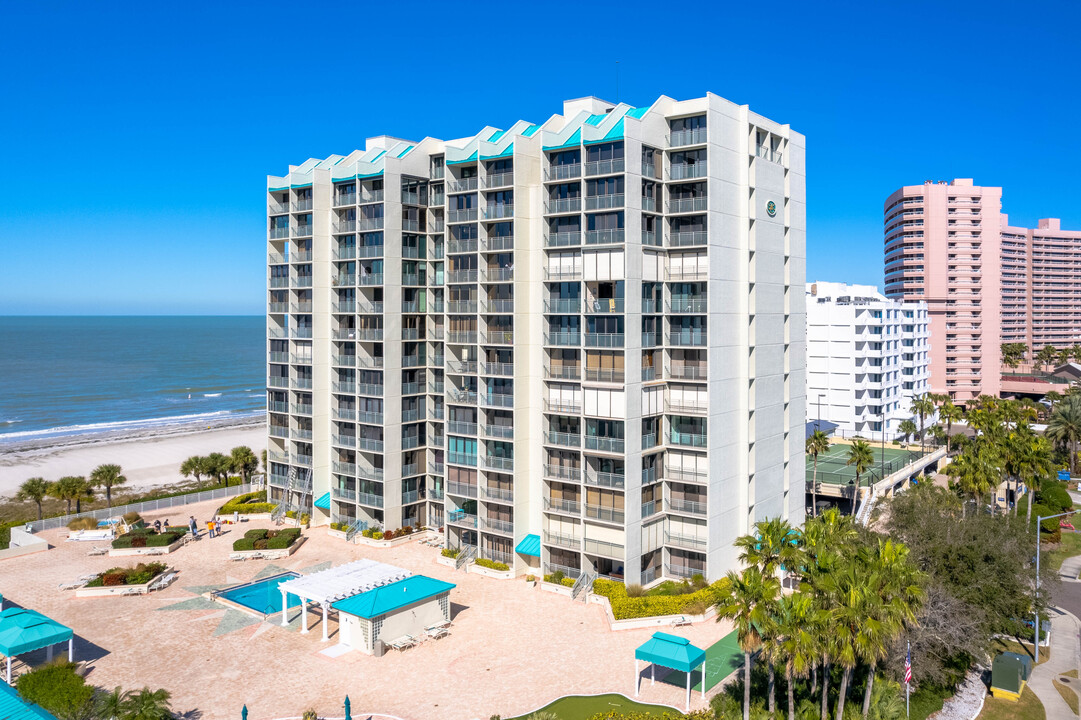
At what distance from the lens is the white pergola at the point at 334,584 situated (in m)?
38.8

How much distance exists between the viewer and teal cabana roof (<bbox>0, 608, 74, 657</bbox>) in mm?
32250

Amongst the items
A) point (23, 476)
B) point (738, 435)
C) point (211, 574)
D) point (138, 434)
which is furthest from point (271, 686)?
point (138, 434)

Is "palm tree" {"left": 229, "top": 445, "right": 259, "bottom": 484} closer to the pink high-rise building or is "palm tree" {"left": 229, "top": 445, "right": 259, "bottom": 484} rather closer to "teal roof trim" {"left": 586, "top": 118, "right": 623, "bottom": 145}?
"teal roof trim" {"left": 586, "top": 118, "right": 623, "bottom": 145}

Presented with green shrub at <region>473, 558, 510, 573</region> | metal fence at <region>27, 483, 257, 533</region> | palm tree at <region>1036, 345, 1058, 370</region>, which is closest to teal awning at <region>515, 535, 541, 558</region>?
green shrub at <region>473, 558, 510, 573</region>

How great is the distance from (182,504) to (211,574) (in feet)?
68.9

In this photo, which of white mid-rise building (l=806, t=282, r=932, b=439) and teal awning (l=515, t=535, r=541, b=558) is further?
white mid-rise building (l=806, t=282, r=932, b=439)

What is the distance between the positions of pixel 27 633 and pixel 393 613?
16.3 meters

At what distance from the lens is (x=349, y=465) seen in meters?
58.5

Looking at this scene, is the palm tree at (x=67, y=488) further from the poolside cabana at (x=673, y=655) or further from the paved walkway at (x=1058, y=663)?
the paved walkway at (x=1058, y=663)

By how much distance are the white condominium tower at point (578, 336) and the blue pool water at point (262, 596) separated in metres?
11.1

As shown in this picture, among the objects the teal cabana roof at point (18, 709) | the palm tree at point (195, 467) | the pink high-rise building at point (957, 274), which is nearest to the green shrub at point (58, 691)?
the teal cabana roof at point (18, 709)

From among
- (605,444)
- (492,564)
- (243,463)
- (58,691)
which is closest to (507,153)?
(605,444)

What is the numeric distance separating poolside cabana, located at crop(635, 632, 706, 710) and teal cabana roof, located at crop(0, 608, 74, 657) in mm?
26300

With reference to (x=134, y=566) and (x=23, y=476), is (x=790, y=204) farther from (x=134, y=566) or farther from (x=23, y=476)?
(x=23, y=476)
